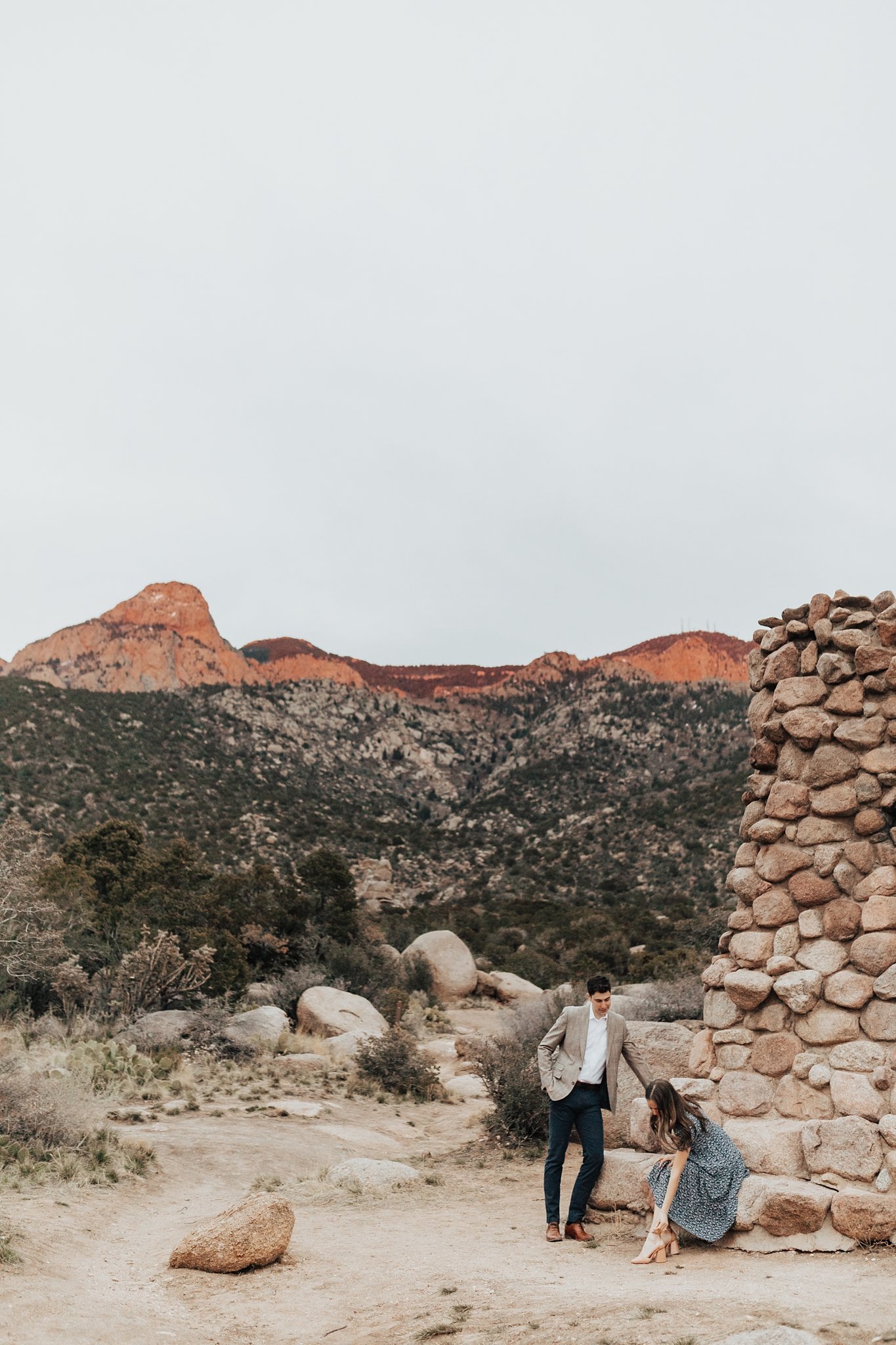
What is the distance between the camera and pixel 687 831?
124 feet

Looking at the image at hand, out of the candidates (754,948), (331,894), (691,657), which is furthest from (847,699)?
(691,657)

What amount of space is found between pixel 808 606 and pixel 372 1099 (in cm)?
969

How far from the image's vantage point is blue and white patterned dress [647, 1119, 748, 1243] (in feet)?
18.0

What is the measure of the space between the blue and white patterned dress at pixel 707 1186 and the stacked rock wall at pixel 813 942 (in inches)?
4.3

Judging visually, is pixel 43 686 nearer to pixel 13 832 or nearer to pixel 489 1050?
pixel 13 832

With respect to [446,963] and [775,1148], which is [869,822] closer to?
[775,1148]

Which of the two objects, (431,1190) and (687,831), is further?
(687,831)

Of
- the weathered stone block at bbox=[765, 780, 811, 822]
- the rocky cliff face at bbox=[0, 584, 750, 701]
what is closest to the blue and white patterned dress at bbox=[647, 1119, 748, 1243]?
the weathered stone block at bbox=[765, 780, 811, 822]

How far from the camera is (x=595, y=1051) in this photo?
20.8ft

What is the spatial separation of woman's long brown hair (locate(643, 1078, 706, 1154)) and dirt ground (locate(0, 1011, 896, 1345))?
1.93 ft

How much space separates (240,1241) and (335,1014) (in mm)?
12136

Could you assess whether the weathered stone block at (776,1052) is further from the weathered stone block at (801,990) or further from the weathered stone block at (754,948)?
the weathered stone block at (754,948)

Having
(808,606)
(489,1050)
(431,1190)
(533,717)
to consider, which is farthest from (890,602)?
(533,717)

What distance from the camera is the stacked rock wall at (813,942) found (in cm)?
559
